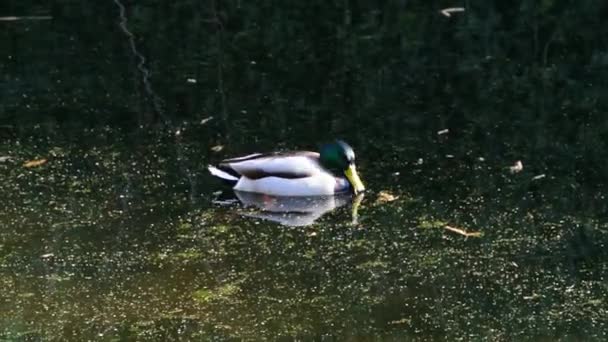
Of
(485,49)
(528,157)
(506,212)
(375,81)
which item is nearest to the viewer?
(506,212)

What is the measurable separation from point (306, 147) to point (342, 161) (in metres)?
0.62

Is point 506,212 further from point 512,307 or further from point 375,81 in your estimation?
point 375,81

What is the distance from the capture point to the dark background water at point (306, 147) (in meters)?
6.24

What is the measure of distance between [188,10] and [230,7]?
34cm

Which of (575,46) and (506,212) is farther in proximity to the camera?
(575,46)

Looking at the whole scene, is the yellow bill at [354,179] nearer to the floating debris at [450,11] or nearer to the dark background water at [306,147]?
the dark background water at [306,147]

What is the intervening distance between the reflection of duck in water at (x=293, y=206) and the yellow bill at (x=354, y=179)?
0.05 meters

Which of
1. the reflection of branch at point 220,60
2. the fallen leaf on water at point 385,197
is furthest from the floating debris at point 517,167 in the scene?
the reflection of branch at point 220,60

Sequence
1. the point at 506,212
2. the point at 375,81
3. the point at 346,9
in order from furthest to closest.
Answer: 1. the point at 346,9
2. the point at 375,81
3. the point at 506,212

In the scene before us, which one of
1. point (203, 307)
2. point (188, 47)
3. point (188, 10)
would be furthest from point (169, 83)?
point (203, 307)

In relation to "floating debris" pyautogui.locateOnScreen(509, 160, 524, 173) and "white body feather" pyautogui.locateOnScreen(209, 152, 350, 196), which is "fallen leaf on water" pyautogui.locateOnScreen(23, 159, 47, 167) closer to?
"white body feather" pyautogui.locateOnScreen(209, 152, 350, 196)

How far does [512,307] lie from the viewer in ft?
20.3

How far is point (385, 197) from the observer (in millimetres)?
7598

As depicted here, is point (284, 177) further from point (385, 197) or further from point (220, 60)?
point (220, 60)
